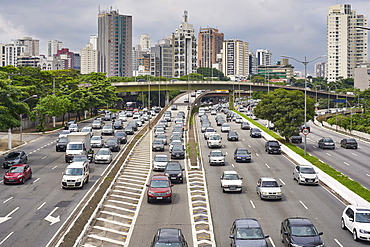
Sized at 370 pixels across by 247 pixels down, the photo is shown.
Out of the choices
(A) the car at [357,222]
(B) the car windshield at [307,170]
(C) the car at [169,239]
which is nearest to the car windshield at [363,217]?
(A) the car at [357,222]

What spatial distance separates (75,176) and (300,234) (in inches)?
771

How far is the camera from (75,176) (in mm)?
35156

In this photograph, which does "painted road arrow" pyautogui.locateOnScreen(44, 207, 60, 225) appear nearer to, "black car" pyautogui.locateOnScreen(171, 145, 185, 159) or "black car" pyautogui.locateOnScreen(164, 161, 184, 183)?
"black car" pyautogui.locateOnScreen(164, 161, 184, 183)

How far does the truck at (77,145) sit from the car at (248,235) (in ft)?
95.0

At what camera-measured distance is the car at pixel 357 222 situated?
22453mm

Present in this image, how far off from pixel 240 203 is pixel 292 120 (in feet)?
112

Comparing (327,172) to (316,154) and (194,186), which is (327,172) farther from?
(316,154)

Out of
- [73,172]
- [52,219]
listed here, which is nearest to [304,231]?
[52,219]

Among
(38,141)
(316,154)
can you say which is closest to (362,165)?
(316,154)

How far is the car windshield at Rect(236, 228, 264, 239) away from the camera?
786 inches

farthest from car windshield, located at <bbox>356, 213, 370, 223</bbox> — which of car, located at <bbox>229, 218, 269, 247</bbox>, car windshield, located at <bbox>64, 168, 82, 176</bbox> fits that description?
→ car windshield, located at <bbox>64, 168, 82, 176</bbox>

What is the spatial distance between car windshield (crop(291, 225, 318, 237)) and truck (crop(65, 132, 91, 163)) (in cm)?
3007

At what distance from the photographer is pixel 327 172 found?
39.9 m

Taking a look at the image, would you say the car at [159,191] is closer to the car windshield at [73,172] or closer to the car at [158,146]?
the car windshield at [73,172]
